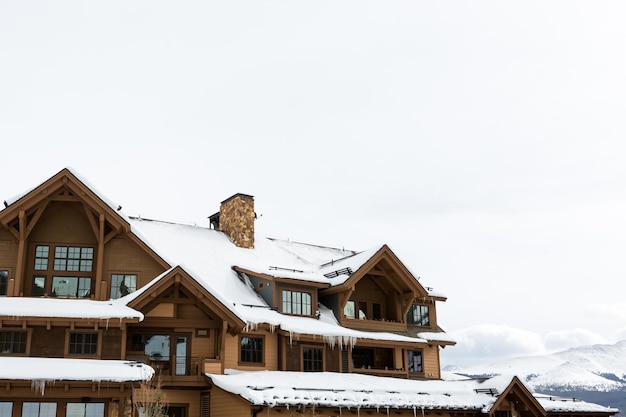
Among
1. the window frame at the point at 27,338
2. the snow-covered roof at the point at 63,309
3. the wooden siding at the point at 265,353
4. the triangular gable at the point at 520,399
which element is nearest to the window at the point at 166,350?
the wooden siding at the point at 265,353

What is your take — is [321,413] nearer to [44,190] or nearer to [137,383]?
[137,383]

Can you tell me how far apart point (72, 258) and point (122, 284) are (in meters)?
2.23

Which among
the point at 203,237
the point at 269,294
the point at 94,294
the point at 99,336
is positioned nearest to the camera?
the point at 99,336

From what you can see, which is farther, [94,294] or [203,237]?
[203,237]

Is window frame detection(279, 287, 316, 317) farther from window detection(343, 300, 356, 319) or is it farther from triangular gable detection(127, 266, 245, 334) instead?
triangular gable detection(127, 266, 245, 334)

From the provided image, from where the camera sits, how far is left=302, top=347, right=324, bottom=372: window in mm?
31484

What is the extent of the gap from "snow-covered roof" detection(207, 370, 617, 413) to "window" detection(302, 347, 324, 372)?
92 cm

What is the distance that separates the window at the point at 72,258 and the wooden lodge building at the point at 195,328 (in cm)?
4

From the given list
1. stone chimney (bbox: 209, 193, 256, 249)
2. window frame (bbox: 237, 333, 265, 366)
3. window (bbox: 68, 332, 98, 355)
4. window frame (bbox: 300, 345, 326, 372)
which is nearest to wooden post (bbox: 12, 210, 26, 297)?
window (bbox: 68, 332, 98, 355)

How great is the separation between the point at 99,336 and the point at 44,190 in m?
6.08

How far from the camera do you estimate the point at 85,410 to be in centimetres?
2486

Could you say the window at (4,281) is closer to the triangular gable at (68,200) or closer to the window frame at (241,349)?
the triangular gable at (68,200)

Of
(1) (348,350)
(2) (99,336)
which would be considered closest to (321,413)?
(1) (348,350)

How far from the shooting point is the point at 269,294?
32.3 meters
